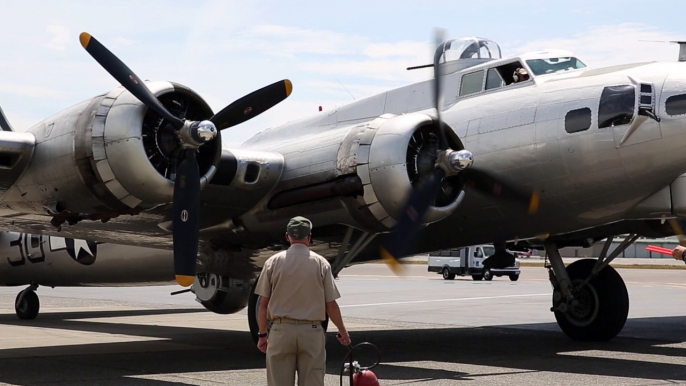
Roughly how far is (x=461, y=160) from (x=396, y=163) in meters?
0.83

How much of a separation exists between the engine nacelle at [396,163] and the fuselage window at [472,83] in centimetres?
126

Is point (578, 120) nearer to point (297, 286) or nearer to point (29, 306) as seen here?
point (297, 286)

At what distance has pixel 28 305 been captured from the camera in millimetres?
20781

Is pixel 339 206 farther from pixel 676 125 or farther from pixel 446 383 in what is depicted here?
pixel 676 125

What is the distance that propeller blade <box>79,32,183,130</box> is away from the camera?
10.8m

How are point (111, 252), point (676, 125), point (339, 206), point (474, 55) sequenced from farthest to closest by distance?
point (111, 252) → point (474, 55) → point (339, 206) → point (676, 125)

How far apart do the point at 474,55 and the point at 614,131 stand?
10.7 ft

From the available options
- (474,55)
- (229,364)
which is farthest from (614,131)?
(229,364)

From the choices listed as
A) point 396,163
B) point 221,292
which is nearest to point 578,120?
point 396,163

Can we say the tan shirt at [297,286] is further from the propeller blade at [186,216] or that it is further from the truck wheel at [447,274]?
the truck wheel at [447,274]

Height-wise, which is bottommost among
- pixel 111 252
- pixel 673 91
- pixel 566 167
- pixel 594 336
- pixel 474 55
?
pixel 594 336

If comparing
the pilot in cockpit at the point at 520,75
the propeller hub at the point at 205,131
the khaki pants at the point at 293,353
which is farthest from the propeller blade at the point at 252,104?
the khaki pants at the point at 293,353

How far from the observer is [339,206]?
11.9 m

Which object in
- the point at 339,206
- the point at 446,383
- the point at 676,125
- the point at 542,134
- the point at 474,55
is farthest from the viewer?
the point at 474,55
